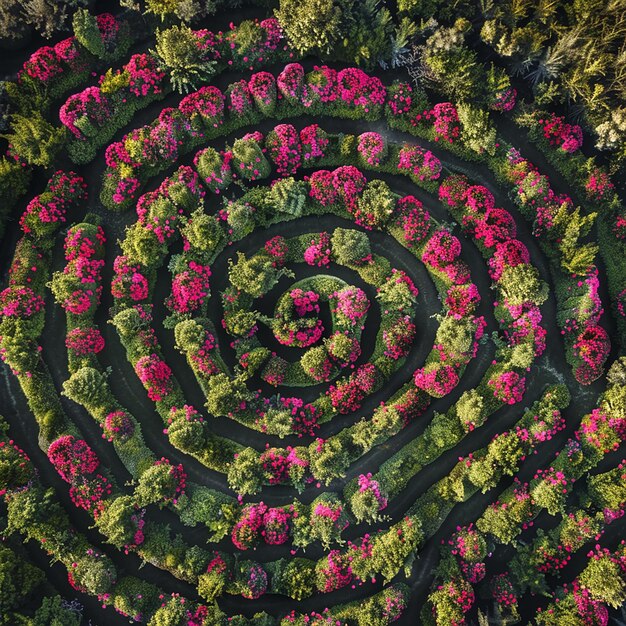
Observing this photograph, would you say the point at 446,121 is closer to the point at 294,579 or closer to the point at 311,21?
the point at 311,21

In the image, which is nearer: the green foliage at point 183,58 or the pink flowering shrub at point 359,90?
the green foliage at point 183,58

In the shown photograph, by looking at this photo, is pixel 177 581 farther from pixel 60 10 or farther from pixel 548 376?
pixel 60 10

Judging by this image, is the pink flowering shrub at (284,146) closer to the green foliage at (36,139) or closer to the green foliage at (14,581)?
the green foliage at (36,139)

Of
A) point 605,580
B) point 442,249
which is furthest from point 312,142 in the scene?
point 605,580

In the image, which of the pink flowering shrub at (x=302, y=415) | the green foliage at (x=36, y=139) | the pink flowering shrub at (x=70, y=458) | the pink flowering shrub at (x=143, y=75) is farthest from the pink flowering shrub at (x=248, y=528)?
the pink flowering shrub at (x=143, y=75)

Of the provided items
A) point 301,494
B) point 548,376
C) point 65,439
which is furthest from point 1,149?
point 548,376

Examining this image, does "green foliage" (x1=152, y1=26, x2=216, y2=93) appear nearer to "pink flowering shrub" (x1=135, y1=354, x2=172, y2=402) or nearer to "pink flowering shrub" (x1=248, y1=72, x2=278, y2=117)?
"pink flowering shrub" (x1=248, y1=72, x2=278, y2=117)
